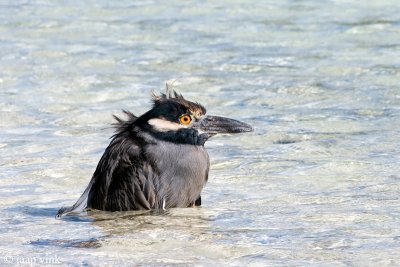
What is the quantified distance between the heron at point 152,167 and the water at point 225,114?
4.6 inches

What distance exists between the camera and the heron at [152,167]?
8133 millimetres

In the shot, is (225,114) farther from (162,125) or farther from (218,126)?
(162,125)

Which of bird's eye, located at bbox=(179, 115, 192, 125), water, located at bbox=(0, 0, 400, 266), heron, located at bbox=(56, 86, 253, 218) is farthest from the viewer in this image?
bird's eye, located at bbox=(179, 115, 192, 125)

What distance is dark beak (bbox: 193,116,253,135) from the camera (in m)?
8.41

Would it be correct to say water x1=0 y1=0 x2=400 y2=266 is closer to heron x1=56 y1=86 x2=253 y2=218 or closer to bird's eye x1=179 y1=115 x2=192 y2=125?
heron x1=56 y1=86 x2=253 y2=218

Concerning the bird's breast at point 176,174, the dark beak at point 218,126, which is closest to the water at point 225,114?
the bird's breast at point 176,174

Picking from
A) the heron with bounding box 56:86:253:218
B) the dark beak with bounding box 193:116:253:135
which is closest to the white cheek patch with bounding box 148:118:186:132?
the heron with bounding box 56:86:253:218

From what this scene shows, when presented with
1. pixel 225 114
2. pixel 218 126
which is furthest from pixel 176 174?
pixel 225 114

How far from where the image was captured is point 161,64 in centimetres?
1488

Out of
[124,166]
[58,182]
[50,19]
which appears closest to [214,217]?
[124,166]

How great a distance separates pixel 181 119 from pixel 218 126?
0.30 metres

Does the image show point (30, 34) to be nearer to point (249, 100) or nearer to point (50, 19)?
point (50, 19)

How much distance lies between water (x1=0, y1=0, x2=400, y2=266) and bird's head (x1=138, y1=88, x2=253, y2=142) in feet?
1.73

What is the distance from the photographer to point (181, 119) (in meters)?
8.33
